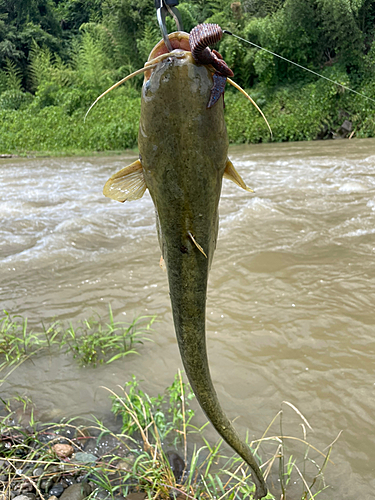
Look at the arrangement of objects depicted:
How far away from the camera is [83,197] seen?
23.0 ft

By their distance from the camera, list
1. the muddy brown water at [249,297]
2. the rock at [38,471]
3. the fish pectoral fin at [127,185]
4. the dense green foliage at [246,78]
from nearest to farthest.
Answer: the fish pectoral fin at [127,185] → the rock at [38,471] → the muddy brown water at [249,297] → the dense green foliage at [246,78]

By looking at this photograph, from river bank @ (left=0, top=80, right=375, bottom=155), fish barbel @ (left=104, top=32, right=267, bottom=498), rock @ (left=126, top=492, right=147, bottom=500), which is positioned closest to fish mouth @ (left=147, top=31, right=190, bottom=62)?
fish barbel @ (left=104, top=32, right=267, bottom=498)

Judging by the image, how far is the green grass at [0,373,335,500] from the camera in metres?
1.60

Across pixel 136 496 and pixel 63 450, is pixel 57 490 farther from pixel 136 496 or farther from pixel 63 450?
pixel 136 496

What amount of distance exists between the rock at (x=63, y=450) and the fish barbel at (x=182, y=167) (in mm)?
1303

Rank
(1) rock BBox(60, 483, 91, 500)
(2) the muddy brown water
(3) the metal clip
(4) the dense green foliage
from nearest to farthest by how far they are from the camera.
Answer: (3) the metal clip
(1) rock BBox(60, 483, 91, 500)
(2) the muddy brown water
(4) the dense green foliage

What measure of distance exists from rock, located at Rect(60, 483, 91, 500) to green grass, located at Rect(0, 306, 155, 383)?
34.8 inches

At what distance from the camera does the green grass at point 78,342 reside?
259cm

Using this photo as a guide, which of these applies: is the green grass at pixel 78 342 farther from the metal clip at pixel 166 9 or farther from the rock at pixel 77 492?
the metal clip at pixel 166 9

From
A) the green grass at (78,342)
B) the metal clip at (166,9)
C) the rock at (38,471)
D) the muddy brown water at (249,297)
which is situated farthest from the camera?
the green grass at (78,342)

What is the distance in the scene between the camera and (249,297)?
3342mm

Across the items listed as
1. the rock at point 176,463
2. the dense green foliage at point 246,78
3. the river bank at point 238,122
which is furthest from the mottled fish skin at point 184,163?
the dense green foliage at point 246,78

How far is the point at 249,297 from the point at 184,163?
2.71 m

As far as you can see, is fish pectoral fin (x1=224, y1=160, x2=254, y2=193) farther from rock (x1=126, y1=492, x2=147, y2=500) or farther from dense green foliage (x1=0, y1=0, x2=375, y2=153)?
dense green foliage (x1=0, y1=0, x2=375, y2=153)
